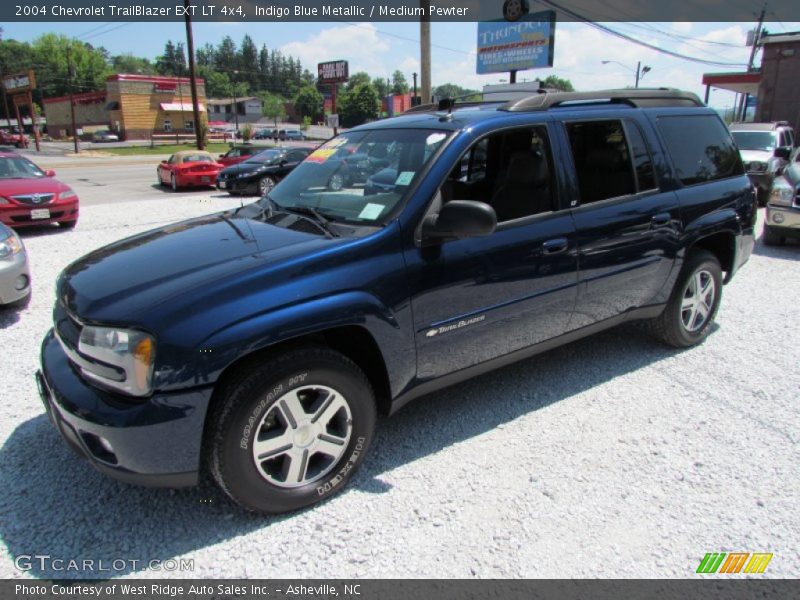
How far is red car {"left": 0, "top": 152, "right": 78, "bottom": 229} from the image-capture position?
9.05 meters

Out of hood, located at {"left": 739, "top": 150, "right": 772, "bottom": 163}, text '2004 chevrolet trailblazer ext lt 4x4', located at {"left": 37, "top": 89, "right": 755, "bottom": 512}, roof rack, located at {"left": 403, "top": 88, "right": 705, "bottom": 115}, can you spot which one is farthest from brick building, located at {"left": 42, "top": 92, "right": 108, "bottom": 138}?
text '2004 chevrolet trailblazer ext lt 4x4', located at {"left": 37, "top": 89, "right": 755, "bottom": 512}

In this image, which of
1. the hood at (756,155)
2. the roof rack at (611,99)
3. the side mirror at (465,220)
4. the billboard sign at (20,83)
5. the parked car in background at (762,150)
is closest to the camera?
the side mirror at (465,220)

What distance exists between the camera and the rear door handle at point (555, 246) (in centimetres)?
324

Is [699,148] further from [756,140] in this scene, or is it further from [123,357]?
[756,140]

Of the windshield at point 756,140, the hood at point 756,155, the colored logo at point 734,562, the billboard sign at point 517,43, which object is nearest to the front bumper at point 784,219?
the hood at point 756,155

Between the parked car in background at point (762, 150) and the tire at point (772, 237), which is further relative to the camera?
the parked car in background at point (762, 150)

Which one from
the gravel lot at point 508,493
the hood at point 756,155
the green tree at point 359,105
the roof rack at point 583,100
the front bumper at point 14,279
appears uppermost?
the green tree at point 359,105

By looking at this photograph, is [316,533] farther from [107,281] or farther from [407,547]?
[107,281]

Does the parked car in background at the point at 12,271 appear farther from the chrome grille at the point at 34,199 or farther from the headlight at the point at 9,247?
Answer: the chrome grille at the point at 34,199

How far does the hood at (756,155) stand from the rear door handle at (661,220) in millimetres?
10166

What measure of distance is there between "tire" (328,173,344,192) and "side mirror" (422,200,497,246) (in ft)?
2.72

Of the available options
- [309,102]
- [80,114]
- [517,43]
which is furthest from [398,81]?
[517,43]

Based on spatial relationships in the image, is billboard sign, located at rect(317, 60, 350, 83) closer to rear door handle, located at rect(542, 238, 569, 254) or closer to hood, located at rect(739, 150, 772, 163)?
hood, located at rect(739, 150, 772, 163)

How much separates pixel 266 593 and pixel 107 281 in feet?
5.18
